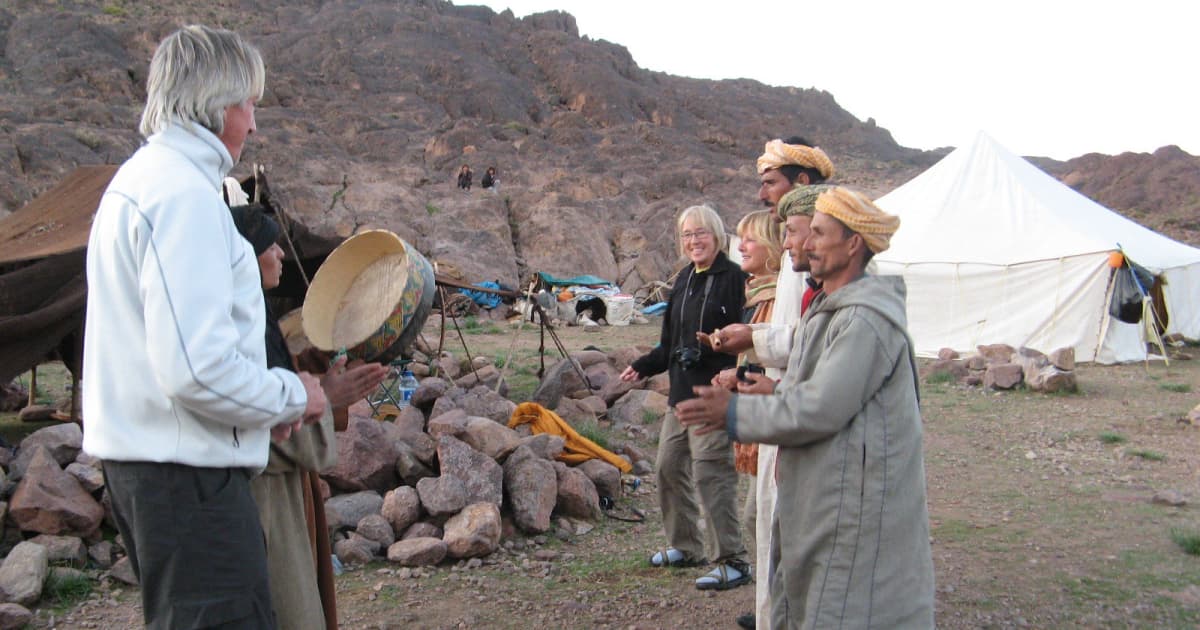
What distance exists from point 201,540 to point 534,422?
4.74 meters

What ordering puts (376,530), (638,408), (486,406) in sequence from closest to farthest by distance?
(376,530) → (486,406) → (638,408)

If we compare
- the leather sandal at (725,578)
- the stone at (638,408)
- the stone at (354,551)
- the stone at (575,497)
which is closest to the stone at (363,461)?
the stone at (354,551)

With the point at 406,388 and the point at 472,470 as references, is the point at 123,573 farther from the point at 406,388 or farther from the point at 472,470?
the point at 406,388

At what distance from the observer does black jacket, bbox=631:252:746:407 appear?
402cm

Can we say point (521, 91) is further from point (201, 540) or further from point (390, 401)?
point (201, 540)

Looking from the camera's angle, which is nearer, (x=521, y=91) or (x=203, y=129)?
(x=203, y=129)

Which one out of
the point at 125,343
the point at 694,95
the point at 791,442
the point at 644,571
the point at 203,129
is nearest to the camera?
the point at 125,343

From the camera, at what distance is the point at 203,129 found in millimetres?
1695

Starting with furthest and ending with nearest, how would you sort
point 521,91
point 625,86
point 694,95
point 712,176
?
1. point 694,95
2. point 625,86
3. point 521,91
4. point 712,176

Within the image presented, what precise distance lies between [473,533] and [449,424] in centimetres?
123

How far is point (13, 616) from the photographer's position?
11.6 feet

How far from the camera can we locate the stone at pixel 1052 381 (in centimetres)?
990

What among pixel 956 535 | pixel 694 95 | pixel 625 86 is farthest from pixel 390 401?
pixel 694 95

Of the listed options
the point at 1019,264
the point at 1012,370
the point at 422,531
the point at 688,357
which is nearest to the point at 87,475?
the point at 422,531
